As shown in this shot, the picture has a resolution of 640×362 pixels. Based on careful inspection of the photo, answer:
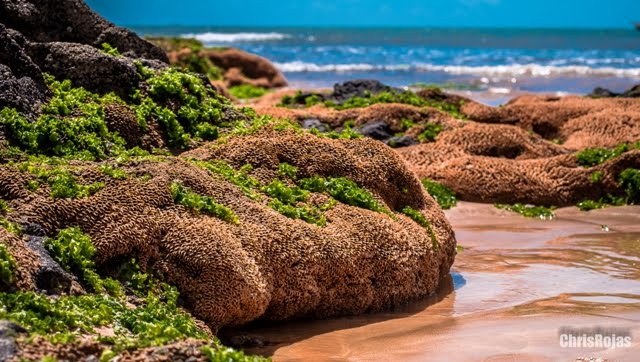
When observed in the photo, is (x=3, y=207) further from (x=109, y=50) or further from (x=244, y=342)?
(x=109, y=50)

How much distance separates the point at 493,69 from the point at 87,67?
45.9 meters

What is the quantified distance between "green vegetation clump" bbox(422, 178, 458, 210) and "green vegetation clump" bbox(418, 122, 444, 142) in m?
2.09

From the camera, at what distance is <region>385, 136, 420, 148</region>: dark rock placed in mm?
16227

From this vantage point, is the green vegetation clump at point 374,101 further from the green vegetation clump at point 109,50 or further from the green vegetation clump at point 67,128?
the green vegetation clump at point 67,128

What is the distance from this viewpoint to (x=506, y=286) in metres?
9.13

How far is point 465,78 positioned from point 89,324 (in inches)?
1709

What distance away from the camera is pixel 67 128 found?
837 centimetres

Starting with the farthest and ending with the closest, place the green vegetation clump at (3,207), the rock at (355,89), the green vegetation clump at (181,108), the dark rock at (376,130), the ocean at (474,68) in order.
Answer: the ocean at (474,68) → the rock at (355,89) → the dark rock at (376,130) → the green vegetation clump at (181,108) → the green vegetation clump at (3,207)

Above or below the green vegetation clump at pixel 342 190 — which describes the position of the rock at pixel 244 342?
below

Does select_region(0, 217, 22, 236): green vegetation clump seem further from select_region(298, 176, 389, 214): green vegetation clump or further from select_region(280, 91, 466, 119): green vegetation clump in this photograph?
select_region(280, 91, 466, 119): green vegetation clump

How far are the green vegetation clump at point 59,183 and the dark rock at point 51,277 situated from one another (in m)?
0.66

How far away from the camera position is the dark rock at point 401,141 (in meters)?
16.2

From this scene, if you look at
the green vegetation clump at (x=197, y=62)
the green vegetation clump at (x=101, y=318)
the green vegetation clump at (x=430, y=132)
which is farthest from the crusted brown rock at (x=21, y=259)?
the green vegetation clump at (x=197, y=62)

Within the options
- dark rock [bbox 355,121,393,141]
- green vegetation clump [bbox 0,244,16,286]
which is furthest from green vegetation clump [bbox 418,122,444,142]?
green vegetation clump [bbox 0,244,16,286]
